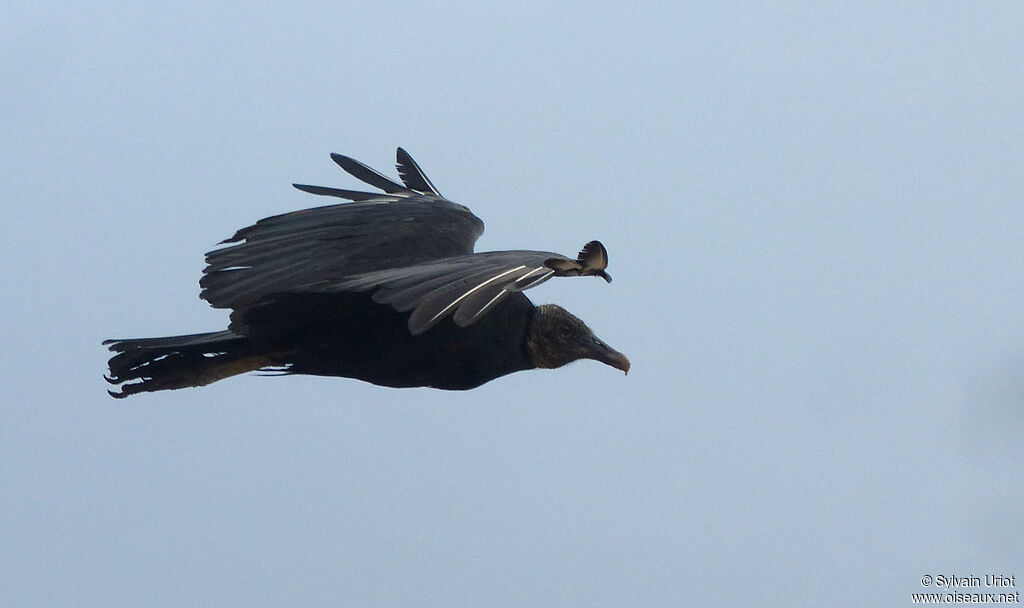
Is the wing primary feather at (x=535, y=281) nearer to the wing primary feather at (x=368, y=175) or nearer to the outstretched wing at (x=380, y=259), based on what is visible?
the outstretched wing at (x=380, y=259)

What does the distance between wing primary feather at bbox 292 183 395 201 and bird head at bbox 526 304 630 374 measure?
1.11m

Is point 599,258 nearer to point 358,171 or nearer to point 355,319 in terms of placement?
point 355,319

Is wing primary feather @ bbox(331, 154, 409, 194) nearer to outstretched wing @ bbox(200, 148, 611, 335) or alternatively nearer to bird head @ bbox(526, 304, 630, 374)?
outstretched wing @ bbox(200, 148, 611, 335)

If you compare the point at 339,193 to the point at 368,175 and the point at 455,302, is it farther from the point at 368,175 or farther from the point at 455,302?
the point at 455,302

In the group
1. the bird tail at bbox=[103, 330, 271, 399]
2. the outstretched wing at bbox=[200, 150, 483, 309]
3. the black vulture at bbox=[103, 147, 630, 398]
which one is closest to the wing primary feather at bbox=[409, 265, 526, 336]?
the black vulture at bbox=[103, 147, 630, 398]

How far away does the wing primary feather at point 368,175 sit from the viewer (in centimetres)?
480

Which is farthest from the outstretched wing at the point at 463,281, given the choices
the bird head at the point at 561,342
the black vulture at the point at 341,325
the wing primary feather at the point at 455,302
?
the bird head at the point at 561,342

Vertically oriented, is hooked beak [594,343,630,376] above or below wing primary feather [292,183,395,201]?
below

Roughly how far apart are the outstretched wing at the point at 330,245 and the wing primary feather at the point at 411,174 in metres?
0.62

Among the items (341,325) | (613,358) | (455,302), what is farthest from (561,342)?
(455,302)

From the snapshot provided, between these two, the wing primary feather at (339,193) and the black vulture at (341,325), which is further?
the wing primary feather at (339,193)

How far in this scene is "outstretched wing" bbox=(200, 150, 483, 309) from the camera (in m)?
3.55

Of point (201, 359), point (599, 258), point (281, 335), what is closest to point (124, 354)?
point (201, 359)

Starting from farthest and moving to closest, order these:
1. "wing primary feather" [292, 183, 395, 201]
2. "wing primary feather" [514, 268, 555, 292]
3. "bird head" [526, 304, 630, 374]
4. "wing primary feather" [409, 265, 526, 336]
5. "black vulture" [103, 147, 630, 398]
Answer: "wing primary feather" [292, 183, 395, 201]
"bird head" [526, 304, 630, 374]
"black vulture" [103, 147, 630, 398]
"wing primary feather" [514, 268, 555, 292]
"wing primary feather" [409, 265, 526, 336]
